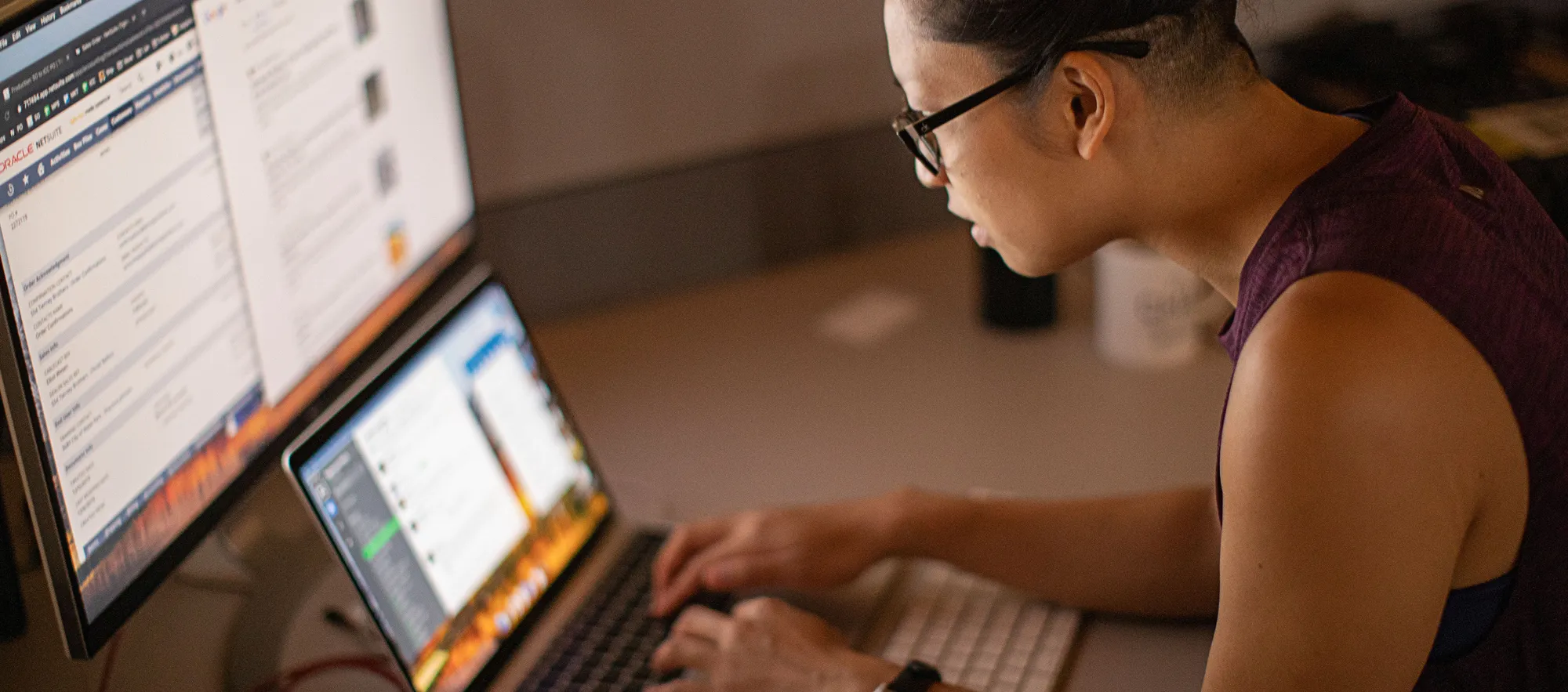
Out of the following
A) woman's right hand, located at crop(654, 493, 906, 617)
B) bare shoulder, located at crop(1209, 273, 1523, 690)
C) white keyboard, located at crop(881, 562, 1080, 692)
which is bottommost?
white keyboard, located at crop(881, 562, 1080, 692)

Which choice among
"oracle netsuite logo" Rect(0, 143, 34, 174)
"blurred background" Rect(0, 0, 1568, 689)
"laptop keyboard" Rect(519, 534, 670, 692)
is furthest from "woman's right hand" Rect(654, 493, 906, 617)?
"oracle netsuite logo" Rect(0, 143, 34, 174)

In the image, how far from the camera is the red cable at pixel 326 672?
3.33 feet

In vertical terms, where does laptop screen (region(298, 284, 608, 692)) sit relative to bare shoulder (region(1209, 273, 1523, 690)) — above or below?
below

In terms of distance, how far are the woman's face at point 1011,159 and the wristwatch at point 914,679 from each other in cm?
26

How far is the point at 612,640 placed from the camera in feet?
3.44

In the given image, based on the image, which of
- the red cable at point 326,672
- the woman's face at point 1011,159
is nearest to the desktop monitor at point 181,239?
the red cable at point 326,672

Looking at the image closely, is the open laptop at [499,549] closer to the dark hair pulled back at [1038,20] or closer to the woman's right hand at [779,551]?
the woman's right hand at [779,551]

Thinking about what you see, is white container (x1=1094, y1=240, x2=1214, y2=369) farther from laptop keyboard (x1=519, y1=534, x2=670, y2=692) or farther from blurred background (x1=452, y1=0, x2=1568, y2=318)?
laptop keyboard (x1=519, y1=534, x2=670, y2=692)

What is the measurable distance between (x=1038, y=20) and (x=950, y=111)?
81mm

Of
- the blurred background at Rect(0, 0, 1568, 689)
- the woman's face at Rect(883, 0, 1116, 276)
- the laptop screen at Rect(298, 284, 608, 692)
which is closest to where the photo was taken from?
the woman's face at Rect(883, 0, 1116, 276)

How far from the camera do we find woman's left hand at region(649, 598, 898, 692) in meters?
0.95

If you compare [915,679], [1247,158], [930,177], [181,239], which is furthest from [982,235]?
[181,239]

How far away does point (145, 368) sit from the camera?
2.88 feet

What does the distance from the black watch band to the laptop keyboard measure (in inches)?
7.2
